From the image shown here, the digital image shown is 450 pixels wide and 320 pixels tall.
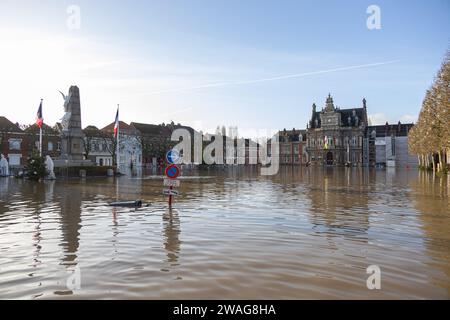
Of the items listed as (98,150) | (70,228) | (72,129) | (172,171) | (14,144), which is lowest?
(70,228)

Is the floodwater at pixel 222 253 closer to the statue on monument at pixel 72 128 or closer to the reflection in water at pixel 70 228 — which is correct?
the reflection in water at pixel 70 228

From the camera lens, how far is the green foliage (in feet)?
112

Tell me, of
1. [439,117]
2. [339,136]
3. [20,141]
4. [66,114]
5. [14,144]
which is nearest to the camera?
[439,117]

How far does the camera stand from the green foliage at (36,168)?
112 feet

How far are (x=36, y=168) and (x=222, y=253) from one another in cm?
3115

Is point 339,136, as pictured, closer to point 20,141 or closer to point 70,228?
point 20,141

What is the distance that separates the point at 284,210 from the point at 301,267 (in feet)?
24.3

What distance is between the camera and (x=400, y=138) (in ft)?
354

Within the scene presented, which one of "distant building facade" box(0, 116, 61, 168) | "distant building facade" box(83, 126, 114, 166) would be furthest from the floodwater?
"distant building facade" box(83, 126, 114, 166)

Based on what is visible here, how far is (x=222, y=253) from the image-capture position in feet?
26.3

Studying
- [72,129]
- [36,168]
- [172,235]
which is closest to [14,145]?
[72,129]

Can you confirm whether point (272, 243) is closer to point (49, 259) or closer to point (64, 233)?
point (49, 259)

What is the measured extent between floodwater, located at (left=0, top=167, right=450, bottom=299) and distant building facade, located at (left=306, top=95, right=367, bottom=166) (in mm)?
99108
